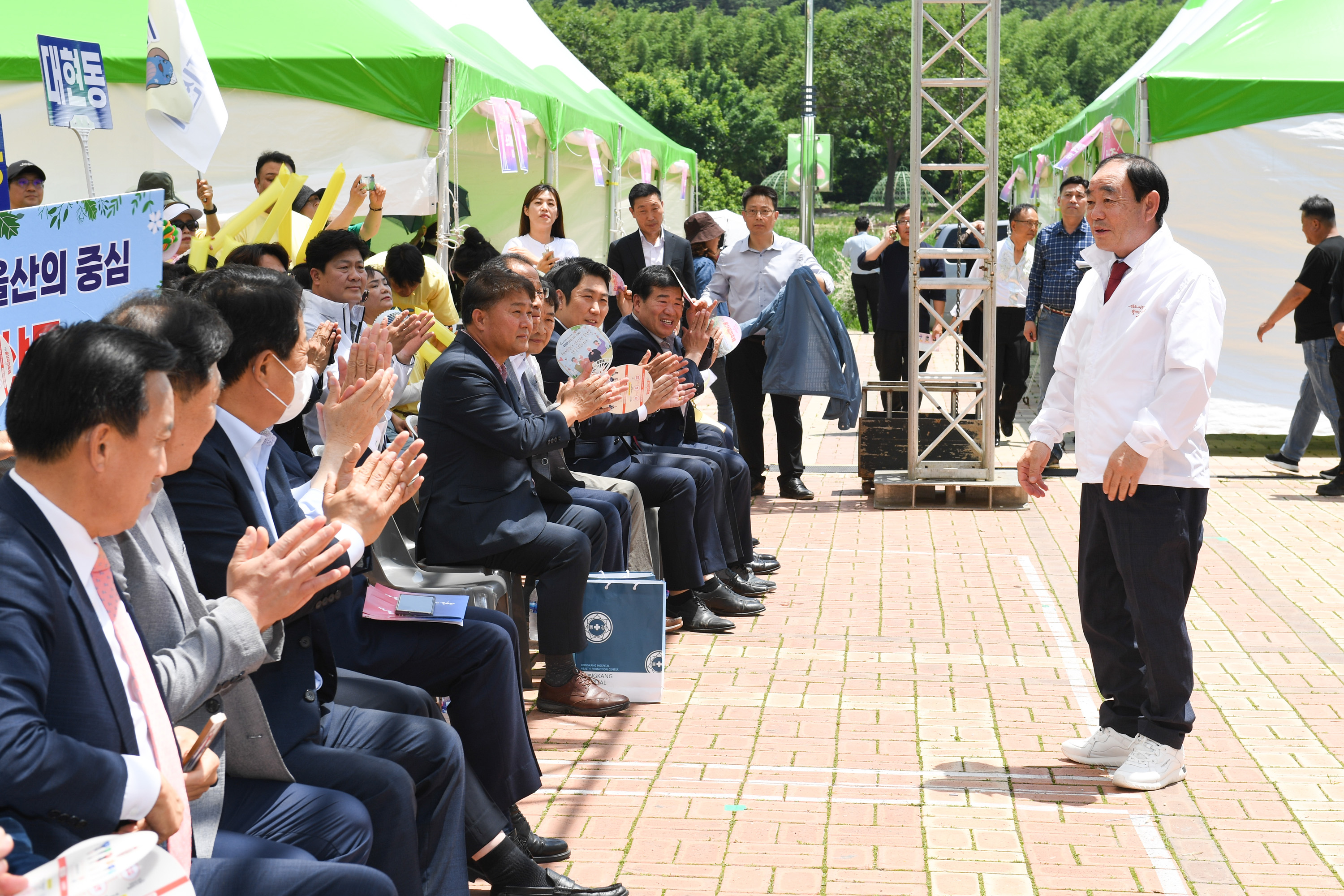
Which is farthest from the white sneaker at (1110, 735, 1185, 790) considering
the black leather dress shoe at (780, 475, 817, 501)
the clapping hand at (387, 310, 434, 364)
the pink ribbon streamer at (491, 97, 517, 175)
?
the pink ribbon streamer at (491, 97, 517, 175)

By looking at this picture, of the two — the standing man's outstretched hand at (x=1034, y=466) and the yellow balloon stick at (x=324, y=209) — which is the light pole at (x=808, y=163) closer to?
the yellow balloon stick at (x=324, y=209)

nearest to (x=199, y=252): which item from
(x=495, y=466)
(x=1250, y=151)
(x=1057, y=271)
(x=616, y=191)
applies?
(x=495, y=466)

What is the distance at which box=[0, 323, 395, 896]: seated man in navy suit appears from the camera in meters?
1.87

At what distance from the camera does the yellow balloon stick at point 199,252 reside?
6.52 metres

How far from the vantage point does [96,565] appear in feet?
6.68

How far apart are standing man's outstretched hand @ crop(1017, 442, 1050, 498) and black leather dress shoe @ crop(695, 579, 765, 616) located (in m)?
2.11

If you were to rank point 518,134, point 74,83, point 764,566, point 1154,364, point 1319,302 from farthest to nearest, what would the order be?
point 518,134
point 1319,302
point 764,566
point 74,83
point 1154,364

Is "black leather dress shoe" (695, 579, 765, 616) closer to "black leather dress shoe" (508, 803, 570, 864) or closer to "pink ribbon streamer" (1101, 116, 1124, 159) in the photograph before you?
"black leather dress shoe" (508, 803, 570, 864)

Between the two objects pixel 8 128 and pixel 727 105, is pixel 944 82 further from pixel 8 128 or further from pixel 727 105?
pixel 727 105

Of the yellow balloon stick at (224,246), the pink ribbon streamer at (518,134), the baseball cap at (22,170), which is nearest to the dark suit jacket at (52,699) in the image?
the yellow balloon stick at (224,246)

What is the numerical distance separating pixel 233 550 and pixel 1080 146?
12131mm

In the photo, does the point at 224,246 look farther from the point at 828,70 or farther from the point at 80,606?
the point at 828,70

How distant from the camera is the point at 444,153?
29.1ft

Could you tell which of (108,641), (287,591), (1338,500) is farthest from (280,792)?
(1338,500)
